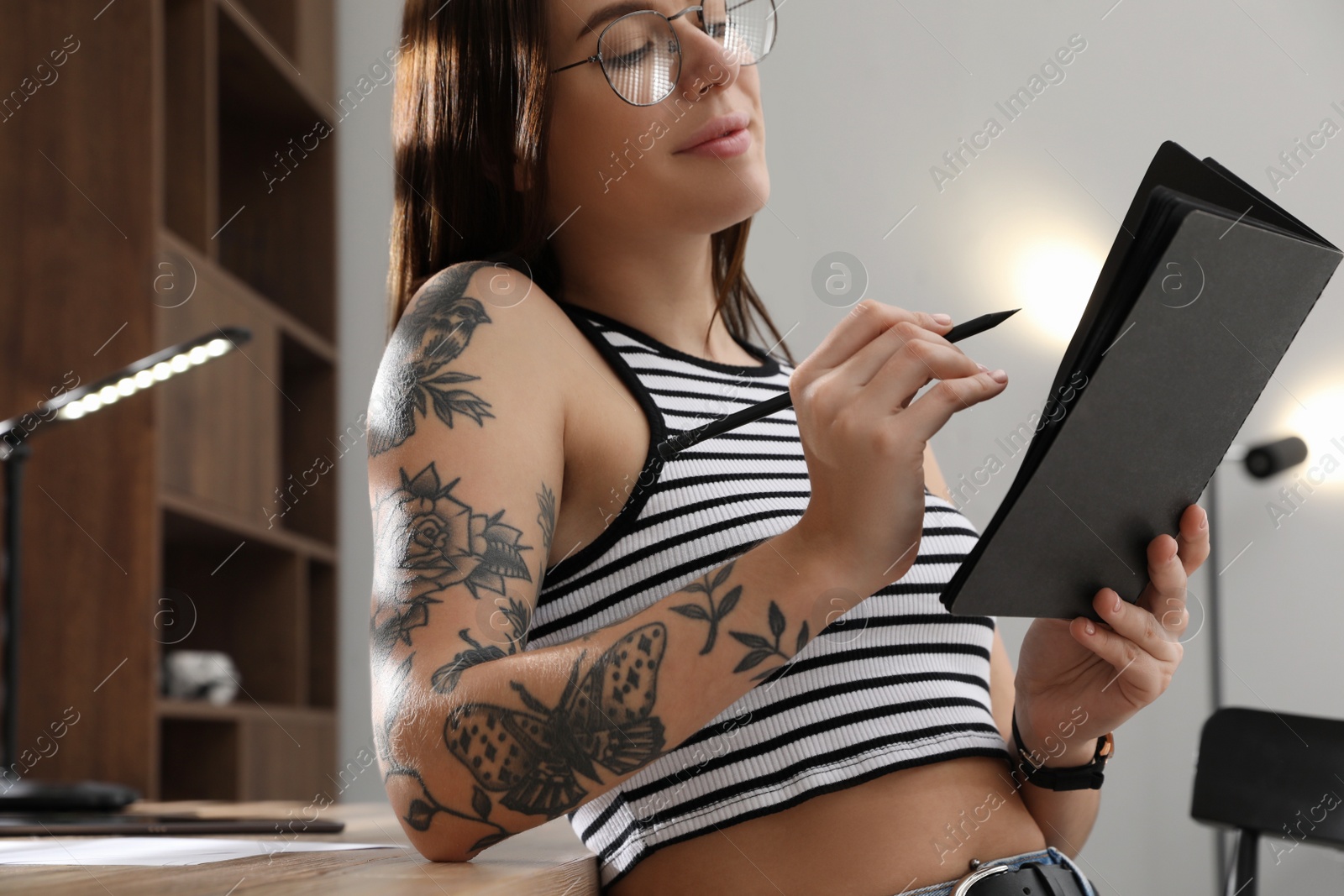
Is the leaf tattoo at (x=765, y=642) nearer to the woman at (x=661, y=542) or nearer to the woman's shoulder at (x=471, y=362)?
the woman at (x=661, y=542)

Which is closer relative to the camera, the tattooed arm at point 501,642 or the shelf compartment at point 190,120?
the tattooed arm at point 501,642

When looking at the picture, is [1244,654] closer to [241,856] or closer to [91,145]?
[241,856]

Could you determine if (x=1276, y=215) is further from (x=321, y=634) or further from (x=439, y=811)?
(x=321, y=634)

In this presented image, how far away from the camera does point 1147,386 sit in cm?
50

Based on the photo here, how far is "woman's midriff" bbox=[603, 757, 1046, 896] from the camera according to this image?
1.95 feet

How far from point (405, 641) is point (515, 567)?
0.06 m

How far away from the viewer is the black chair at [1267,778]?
32.1 inches

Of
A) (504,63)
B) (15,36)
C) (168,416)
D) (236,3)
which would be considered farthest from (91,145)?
(504,63)

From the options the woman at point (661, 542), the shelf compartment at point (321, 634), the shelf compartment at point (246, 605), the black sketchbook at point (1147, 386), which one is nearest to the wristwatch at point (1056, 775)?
the woman at point (661, 542)

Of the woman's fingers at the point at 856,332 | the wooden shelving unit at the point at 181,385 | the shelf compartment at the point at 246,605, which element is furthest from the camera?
the shelf compartment at the point at 246,605

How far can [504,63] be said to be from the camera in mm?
760

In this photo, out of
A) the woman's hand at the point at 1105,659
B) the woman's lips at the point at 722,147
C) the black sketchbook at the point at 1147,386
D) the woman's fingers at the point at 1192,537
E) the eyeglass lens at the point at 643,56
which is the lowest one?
the woman's hand at the point at 1105,659

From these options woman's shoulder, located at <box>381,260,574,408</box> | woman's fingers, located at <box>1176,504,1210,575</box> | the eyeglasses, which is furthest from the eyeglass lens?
woman's fingers, located at <box>1176,504,1210,575</box>

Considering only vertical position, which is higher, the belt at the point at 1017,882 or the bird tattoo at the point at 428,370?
the bird tattoo at the point at 428,370
